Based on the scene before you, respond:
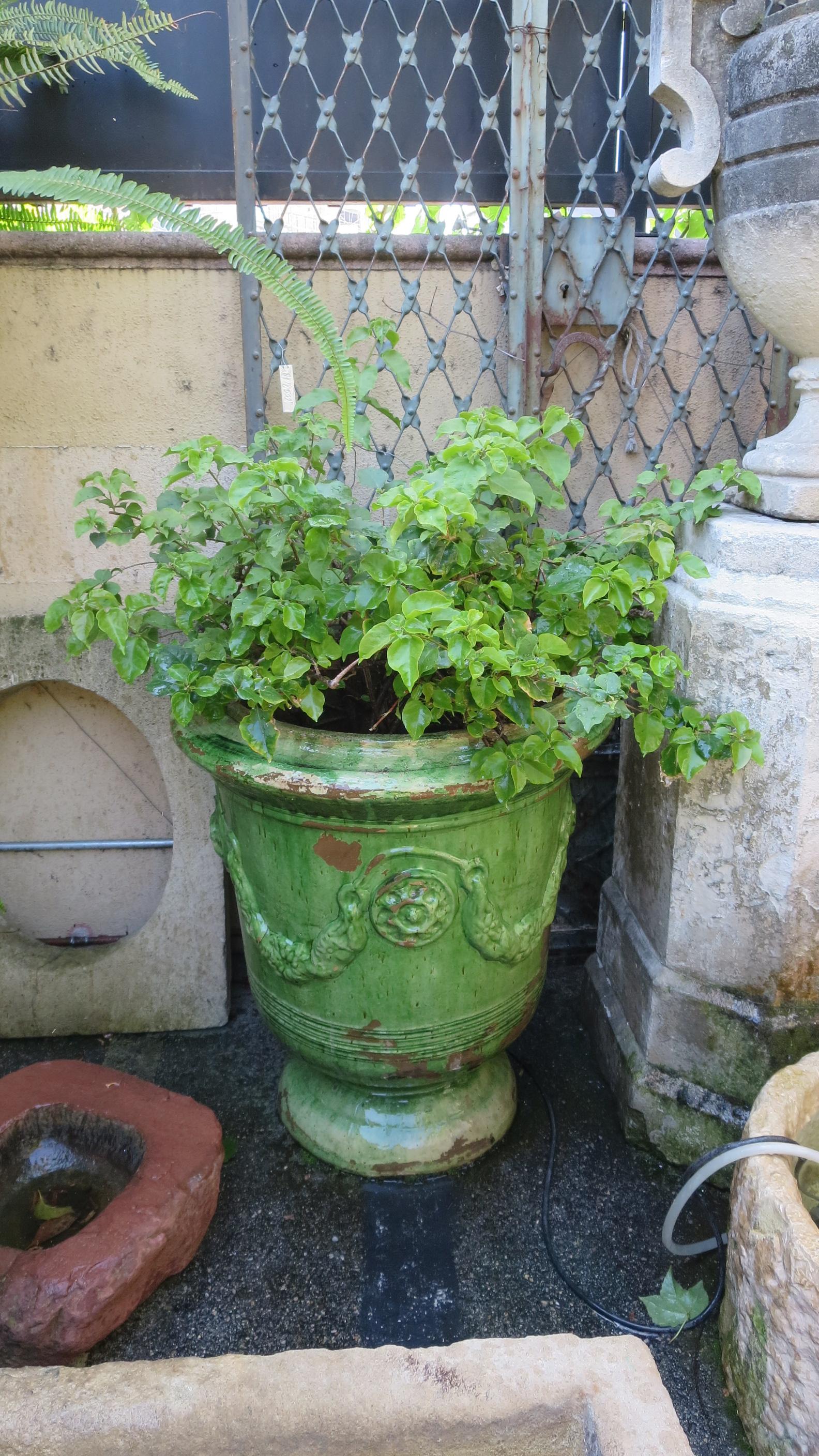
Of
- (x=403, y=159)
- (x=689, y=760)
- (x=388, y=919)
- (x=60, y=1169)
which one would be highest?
(x=403, y=159)

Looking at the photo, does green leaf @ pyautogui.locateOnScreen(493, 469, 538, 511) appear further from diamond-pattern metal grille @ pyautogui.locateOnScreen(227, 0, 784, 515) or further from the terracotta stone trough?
the terracotta stone trough

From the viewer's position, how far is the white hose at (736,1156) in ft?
4.96

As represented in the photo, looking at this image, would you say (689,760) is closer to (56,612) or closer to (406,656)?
(406,656)

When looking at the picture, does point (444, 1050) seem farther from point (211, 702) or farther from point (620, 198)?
point (620, 198)

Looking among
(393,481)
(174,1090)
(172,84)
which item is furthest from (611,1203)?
(172,84)

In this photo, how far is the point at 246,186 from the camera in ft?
7.61

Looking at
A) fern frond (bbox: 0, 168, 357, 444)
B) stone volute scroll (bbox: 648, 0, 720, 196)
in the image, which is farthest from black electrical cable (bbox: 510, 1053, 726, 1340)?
stone volute scroll (bbox: 648, 0, 720, 196)

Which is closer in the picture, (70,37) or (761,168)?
(761,168)

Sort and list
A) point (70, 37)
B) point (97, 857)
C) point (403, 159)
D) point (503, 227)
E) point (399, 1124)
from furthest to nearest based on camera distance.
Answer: point (97, 857) < point (503, 227) < point (403, 159) < point (399, 1124) < point (70, 37)

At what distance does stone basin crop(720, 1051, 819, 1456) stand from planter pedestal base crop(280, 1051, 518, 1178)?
61 cm

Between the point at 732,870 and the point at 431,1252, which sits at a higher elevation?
the point at 732,870

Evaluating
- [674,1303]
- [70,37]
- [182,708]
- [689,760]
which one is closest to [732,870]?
[689,760]

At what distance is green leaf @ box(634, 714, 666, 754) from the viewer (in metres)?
1.75

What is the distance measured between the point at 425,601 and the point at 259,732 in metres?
0.35
